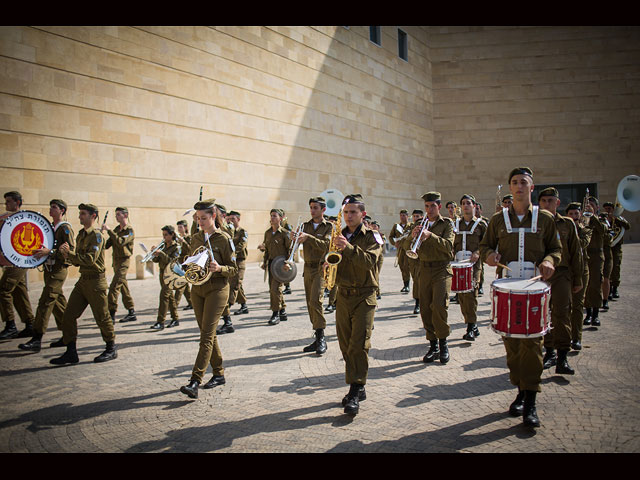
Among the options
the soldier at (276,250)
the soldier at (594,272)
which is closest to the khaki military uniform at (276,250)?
the soldier at (276,250)

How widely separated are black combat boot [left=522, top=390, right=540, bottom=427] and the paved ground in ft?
0.34

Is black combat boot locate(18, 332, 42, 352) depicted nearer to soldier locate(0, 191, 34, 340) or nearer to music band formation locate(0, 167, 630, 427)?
music band formation locate(0, 167, 630, 427)

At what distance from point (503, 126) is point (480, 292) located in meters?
21.3

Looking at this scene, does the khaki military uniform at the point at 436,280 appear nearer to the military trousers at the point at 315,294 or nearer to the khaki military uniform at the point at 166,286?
the military trousers at the point at 315,294

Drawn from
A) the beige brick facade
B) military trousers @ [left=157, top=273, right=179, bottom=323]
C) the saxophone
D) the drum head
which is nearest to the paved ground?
military trousers @ [left=157, top=273, right=179, bottom=323]

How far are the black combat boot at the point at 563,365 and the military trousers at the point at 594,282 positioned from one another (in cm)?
289

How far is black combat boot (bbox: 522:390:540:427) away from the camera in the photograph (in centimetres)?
420

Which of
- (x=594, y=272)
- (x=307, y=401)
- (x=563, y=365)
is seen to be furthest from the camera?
(x=594, y=272)

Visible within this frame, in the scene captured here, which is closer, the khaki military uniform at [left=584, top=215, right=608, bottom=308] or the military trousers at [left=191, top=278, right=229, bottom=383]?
the military trousers at [left=191, top=278, right=229, bottom=383]

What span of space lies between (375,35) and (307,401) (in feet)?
83.4

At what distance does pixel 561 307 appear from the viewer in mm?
5504

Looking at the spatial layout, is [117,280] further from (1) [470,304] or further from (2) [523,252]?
(2) [523,252]

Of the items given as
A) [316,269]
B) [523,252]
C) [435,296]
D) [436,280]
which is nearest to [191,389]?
[316,269]
